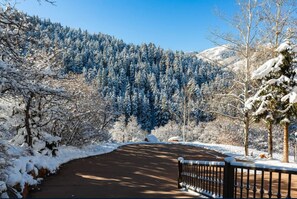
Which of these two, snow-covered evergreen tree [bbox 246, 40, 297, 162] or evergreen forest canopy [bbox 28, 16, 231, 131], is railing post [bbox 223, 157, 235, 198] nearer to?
snow-covered evergreen tree [bbox 246, 40, 297, 162]

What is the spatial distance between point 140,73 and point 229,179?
110m

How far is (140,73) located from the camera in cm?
11456

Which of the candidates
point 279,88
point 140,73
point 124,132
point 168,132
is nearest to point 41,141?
point 279,88

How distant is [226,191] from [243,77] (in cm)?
1641

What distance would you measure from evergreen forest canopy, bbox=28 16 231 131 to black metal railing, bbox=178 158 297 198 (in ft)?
217

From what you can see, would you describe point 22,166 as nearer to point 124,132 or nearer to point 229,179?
point 229,179

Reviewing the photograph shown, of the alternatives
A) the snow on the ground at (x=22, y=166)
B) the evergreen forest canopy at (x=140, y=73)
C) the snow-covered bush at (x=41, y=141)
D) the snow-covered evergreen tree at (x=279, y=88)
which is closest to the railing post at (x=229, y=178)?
the snow on the ground at (x=22, y=166)

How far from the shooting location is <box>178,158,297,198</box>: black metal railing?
412 cm

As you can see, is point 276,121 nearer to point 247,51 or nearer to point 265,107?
point 265,107

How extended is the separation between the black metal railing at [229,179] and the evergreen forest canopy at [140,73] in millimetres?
66071

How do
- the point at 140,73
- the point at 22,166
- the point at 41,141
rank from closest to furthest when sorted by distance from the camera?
the point at 22,166 → the point at 41,141 → the point at 140,73

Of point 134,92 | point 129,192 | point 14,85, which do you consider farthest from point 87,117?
point 134,92

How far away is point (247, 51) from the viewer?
1906cm

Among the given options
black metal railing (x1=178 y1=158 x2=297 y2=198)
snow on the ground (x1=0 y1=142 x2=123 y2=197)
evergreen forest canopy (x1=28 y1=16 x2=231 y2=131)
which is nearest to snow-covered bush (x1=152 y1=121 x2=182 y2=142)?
evergreen forest canopy (x1=28 y1=16 x2=231 y2=131)
